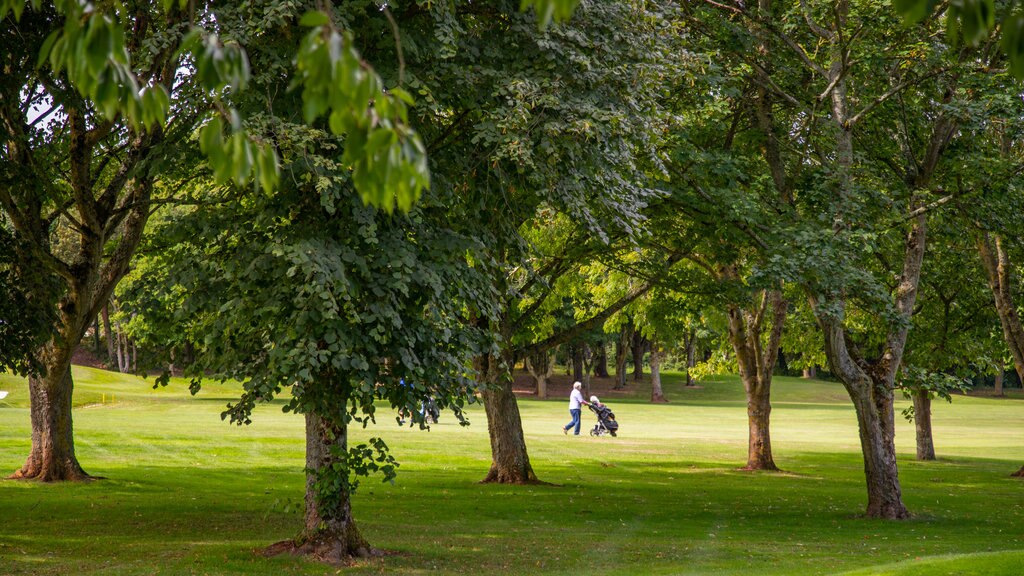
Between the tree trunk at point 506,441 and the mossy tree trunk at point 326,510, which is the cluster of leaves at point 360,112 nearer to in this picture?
the mossy tree trunk at point 326,510

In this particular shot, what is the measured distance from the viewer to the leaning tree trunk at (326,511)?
12789mm

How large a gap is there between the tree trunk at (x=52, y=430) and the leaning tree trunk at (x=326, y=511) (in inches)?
351

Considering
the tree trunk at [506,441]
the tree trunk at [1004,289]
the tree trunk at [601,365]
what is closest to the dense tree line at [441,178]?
the tree trunk at [506,441]

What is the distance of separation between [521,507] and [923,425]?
18.9 metres

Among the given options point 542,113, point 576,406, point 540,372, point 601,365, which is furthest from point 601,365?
point 542,113

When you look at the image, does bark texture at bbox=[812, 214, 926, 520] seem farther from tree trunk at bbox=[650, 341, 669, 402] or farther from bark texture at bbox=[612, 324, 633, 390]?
bark texture at bbox=[612, 324, 633, 390]

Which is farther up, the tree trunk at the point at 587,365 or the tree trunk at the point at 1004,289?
the tree trunk at the point at 1004,289

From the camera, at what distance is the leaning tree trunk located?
42.0ft

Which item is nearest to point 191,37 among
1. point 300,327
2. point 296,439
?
point 300,327

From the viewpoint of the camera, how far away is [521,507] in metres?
20.1

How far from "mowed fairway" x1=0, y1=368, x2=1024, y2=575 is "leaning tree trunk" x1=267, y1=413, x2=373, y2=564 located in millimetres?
326

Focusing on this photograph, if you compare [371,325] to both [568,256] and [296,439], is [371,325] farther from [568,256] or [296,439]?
[296,439]

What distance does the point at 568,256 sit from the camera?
2186 centimetres

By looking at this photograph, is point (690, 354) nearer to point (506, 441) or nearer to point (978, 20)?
point (506, 441)
